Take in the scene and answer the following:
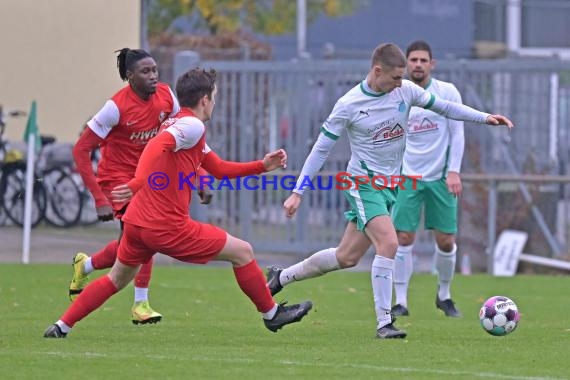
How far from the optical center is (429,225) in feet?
40.9

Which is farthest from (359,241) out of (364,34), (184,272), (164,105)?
(364,34)

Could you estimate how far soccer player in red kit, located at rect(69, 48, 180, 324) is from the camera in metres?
10.8

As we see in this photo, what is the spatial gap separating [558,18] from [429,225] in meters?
20.2

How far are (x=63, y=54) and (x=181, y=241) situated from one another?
48.2 ft

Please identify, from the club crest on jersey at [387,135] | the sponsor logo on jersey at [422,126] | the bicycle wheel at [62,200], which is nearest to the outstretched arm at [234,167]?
the club crest on jersey at [387,135]

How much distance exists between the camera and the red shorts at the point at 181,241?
9.48m

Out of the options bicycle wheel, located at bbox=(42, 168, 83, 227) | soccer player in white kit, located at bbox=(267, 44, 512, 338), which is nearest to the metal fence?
bicycle wheel, located at bbox=(42, 168, 83, 227)

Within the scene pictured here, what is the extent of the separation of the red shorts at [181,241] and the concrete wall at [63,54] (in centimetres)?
1411

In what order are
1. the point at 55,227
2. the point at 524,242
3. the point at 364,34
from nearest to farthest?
the point at 524,242 < the point at 55,227 < the point at 364,34

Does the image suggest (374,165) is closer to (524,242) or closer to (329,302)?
(329,302)

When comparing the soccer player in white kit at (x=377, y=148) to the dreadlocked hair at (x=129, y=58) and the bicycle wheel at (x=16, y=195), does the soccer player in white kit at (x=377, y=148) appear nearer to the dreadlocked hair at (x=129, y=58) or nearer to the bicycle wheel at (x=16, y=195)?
the dreadlocked hair at (x=129, y=58)

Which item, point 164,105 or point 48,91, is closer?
point 164,105

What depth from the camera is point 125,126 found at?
35.8ft

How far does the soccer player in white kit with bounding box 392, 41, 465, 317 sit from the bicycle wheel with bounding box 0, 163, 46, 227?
994 centimetres
